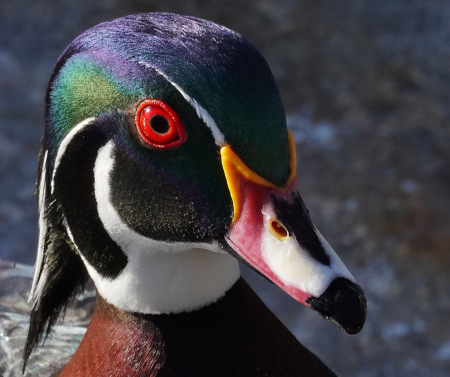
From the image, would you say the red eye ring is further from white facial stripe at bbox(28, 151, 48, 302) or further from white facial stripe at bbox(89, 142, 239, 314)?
white facial stripe at bbox(28, 151, 48, 302)

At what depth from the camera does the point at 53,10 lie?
4656mm

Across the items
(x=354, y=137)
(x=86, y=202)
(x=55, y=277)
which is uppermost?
(x=86, y=202)

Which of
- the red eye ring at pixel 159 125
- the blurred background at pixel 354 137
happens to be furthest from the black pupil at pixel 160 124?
the blurred background at pixel 354 137

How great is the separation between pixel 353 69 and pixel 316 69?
0.64 feet

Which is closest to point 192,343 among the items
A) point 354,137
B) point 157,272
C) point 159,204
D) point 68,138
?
point 157,272

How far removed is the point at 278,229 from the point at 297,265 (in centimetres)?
7

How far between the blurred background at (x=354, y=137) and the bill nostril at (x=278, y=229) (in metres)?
1.75

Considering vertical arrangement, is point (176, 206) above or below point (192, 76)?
below

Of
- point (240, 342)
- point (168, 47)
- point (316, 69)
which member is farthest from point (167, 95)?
point (316, 69)

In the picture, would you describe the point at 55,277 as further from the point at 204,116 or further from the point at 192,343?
the point at 204,116

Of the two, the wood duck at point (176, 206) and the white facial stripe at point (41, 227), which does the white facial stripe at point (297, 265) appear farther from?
the white facial stripe at point (41, 227)

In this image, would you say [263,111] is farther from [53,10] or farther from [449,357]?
[53,10]

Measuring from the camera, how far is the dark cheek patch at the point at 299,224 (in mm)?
1238

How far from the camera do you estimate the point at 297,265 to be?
48.3 inches
